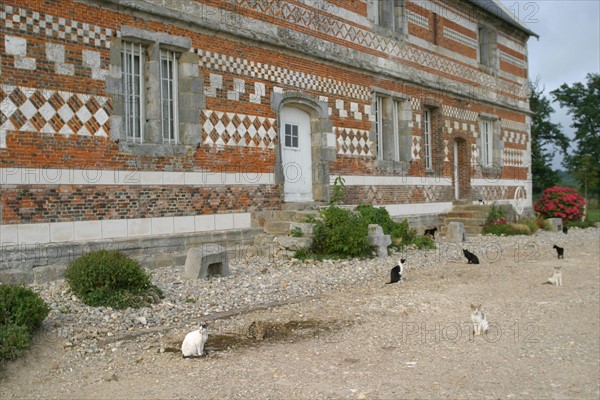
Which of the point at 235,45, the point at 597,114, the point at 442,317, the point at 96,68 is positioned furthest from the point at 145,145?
the point at 597,114

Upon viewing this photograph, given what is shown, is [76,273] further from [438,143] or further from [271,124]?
[438,143]

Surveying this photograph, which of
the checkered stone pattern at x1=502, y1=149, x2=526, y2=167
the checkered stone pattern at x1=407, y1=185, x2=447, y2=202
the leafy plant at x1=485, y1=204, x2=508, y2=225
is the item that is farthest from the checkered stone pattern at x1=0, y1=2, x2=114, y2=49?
the checkered stone pattern at x1=502, y1=149, x2=526, y2=167

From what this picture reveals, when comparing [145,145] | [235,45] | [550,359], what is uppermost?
[235,45]

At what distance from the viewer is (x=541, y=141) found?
108 feet

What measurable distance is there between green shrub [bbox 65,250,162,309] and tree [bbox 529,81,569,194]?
93.5ft

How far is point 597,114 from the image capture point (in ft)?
120

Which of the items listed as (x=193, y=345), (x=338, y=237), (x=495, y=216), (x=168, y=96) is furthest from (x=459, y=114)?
(x=193, y=345)

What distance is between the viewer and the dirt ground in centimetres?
435

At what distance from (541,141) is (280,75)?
84.4 ft

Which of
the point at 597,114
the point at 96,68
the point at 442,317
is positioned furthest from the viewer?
the point at 597,114

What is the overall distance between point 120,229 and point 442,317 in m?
5.28

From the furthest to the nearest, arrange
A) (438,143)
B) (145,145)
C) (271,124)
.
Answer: (438,143) → (271,124) → (145,145)

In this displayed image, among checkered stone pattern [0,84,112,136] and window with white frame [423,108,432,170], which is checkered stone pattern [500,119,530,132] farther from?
checkered stone pattern [0,84,112,136]

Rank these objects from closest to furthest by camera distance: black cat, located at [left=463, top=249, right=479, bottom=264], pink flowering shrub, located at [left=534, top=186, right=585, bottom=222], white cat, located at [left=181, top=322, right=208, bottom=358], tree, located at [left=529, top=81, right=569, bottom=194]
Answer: white cat, located at [left=181, top=322, right=208, bottom=358] → black cat, located at [left=463, top=249, right=479, bottom=264] → pink flowering shrub, located at [left=534, top=186, right=585, bottom=222] → tree, located at [left=529, top=81, right=569, bottom=194]
